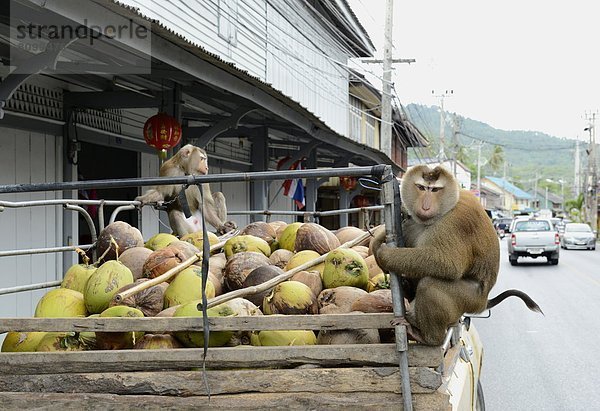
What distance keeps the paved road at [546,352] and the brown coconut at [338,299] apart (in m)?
4.56

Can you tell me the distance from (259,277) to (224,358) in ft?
2.86

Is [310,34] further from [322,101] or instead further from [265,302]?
[265,302]

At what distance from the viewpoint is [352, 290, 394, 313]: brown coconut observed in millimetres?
3219

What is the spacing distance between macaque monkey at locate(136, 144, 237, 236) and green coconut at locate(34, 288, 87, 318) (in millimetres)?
2531

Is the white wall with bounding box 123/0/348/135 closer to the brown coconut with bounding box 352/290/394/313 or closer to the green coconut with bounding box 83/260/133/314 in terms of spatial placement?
the green coconut with bounding box 83/260/133/314

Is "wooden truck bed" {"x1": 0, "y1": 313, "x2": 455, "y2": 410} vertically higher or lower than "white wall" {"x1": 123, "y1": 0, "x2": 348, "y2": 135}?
lower

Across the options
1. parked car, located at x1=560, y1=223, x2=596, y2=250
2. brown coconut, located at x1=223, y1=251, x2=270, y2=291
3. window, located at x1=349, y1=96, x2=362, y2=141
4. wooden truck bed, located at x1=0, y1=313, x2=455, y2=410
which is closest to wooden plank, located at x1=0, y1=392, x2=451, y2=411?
wooden truck bed, located at x1=0, y1=313, x2=455, y2=410

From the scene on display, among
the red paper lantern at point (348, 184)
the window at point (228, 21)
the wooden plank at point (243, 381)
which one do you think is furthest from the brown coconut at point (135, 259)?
the red paper lantern at point (348, 184)

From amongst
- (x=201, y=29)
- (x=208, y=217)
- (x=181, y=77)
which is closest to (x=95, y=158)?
(x=201, y=29)

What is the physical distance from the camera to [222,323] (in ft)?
9.57

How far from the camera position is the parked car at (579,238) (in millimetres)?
39531

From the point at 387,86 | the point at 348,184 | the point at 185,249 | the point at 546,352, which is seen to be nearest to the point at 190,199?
the point at 185,249

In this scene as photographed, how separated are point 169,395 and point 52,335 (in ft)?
2.30

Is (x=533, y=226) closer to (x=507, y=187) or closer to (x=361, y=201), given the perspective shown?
(x=361, y=201)
